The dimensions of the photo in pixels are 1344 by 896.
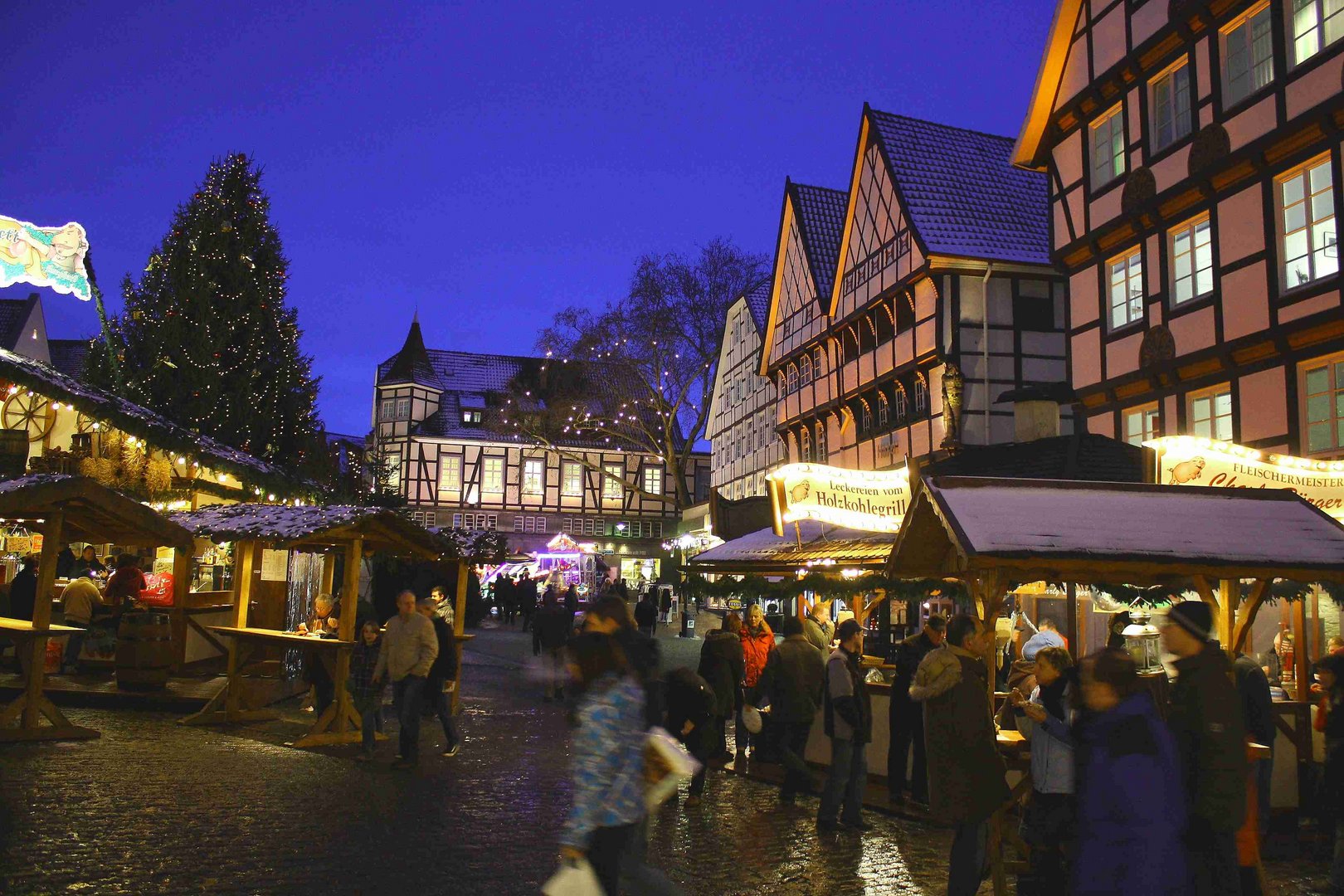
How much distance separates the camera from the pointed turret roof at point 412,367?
5884cm

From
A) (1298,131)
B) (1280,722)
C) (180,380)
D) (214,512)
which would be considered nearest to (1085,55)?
(1298,131)

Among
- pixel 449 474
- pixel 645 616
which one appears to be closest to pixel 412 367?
pixel 449 474

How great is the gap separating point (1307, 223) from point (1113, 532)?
9.22 m

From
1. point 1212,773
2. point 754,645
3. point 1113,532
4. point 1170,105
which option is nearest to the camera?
point 1212,773

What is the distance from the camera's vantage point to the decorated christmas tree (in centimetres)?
2966

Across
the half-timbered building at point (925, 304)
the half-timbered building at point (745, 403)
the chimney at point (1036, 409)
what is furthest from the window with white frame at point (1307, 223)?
the half-timbered building at point (745, 403)

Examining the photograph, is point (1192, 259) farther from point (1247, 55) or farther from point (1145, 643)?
point (1145, 643)

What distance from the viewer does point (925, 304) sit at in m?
27.3

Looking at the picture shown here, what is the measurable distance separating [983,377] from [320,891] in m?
22.4

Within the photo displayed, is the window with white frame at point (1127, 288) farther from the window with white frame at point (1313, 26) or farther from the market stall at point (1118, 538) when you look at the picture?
the market stall at point (1118, 538)

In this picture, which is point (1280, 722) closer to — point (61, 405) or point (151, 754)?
point (151, 754)

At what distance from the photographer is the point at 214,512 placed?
16000 millimetres

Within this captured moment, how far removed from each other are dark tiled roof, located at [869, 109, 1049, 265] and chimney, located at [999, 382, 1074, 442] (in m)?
6.45

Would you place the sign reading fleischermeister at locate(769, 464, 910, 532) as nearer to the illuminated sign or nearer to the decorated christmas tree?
the illuminated sign
